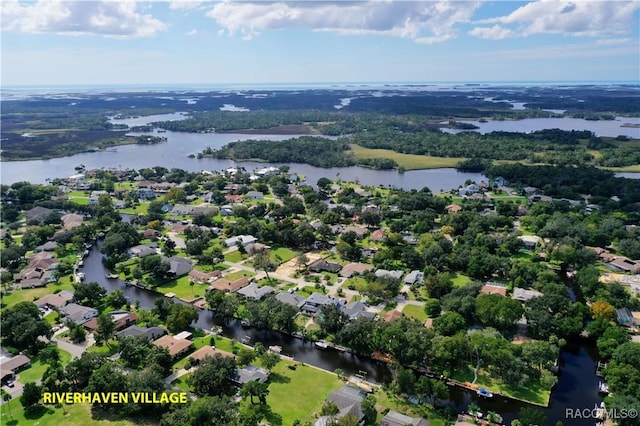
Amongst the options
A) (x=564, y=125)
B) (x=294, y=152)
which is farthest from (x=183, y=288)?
(x=564, y=125)

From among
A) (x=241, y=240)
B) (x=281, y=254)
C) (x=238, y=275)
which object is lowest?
(x=238, y=275)

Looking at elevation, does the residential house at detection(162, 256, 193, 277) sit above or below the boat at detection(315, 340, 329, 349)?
above

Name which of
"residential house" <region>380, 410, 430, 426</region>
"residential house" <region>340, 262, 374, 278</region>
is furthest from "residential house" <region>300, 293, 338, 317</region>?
"residential house" <region>380, 410, 430, 426</region>

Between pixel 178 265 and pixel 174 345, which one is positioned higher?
pixel 178 265

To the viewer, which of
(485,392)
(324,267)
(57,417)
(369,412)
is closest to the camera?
(369,412)

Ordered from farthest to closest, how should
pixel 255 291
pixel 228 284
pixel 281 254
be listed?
1. pixel 281 254
2. pixel 228 284
3. pixel 255 291

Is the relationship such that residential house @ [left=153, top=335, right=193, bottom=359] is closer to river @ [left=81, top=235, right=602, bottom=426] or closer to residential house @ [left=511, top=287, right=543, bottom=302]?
river @ [left=81, top=235, right=602, bottom=426]

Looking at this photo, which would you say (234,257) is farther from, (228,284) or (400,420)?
(400,420)
